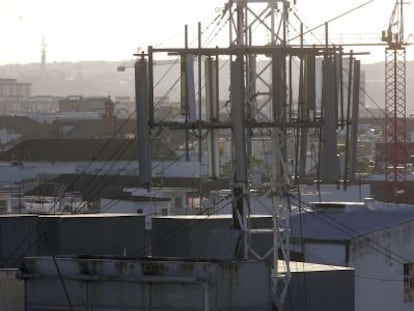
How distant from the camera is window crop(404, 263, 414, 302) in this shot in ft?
81.7

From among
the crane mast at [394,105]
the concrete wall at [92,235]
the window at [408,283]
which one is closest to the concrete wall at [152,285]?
the concrete wall at [92,235]

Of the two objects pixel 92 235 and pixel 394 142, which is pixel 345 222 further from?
pixel 394 142

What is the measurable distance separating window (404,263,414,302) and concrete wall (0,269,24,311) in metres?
9.08

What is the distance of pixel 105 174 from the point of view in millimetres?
60781

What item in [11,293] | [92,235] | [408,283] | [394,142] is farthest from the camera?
[394,142]

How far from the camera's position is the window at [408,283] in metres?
24.9

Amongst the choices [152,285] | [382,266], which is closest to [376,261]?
[382,266]

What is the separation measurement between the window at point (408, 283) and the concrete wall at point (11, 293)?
29.8 feet

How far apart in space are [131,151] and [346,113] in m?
51.4

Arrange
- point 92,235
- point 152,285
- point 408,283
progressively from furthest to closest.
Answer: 1. point 408,283
2. point 92,235
3. point 152,285

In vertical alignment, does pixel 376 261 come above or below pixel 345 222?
below

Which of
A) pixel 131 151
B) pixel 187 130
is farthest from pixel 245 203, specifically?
pixel 131 151

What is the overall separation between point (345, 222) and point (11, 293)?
28.8 ft

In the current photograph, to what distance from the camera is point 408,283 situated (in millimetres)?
25016
